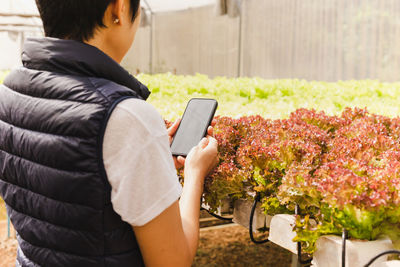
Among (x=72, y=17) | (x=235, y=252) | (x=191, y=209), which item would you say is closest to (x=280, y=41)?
(x=235, y=252)

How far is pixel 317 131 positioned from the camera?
2.12 m

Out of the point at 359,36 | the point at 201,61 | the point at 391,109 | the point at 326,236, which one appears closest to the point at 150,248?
the point at 326,236

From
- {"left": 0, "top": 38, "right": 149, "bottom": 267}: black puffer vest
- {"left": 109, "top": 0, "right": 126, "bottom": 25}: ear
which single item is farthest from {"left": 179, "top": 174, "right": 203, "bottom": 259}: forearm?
{"left": 109, "top": 0, "right": 126, "bottom": 25}: ear

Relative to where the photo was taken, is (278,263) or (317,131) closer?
(317,131)

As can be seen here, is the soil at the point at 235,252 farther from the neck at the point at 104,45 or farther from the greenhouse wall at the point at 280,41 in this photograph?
the greenhouse wall at the point at 280,41

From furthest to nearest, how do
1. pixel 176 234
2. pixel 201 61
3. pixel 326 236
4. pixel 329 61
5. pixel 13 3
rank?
pixel 201 61 < pixel 13 3 < pixel 329 61 < pixel 326 236 < pixel 176 234

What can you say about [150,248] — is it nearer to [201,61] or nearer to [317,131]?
[317,131]

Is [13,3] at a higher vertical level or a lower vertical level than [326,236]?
higher

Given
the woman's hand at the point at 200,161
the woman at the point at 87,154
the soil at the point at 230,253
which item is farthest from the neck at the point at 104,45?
the soil at the point at 230,253

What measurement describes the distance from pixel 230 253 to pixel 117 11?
372 cm

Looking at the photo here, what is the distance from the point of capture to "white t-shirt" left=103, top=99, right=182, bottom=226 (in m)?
1.06

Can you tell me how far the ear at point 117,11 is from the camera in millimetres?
1192

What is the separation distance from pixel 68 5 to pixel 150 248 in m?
0.73

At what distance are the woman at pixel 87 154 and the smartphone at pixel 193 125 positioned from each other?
1.59 ft
